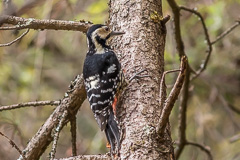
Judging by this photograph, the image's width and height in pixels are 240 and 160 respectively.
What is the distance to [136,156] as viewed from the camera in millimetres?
2607

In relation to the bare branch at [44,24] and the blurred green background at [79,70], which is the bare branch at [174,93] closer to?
the bare branch at [44,24]

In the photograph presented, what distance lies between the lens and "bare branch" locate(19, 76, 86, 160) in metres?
3.13

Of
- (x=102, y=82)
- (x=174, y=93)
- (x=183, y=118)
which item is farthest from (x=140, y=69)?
(x=183, y=118)

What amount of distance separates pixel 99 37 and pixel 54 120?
86 centimetres

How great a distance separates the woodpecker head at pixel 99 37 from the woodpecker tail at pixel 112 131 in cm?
69

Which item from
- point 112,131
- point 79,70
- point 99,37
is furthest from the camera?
point 79,70

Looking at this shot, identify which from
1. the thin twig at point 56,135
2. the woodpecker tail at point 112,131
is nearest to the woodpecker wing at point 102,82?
the woodpecker tail at point 112,131

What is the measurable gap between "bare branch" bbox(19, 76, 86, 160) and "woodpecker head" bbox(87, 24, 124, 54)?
0.41m

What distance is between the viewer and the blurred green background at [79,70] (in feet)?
16.4

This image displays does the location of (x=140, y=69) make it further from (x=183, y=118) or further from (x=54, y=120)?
(x=183, y=118)

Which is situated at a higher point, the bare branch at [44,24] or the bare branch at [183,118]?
the bare branch at [44,24]

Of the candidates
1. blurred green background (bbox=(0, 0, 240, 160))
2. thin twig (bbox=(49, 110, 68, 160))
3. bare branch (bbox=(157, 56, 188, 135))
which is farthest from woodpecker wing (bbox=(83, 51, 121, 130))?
blurred green background (bbox=(0, 0, 240, 160))

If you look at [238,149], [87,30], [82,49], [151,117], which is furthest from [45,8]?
[238,149]

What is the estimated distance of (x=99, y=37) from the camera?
12.2ft
